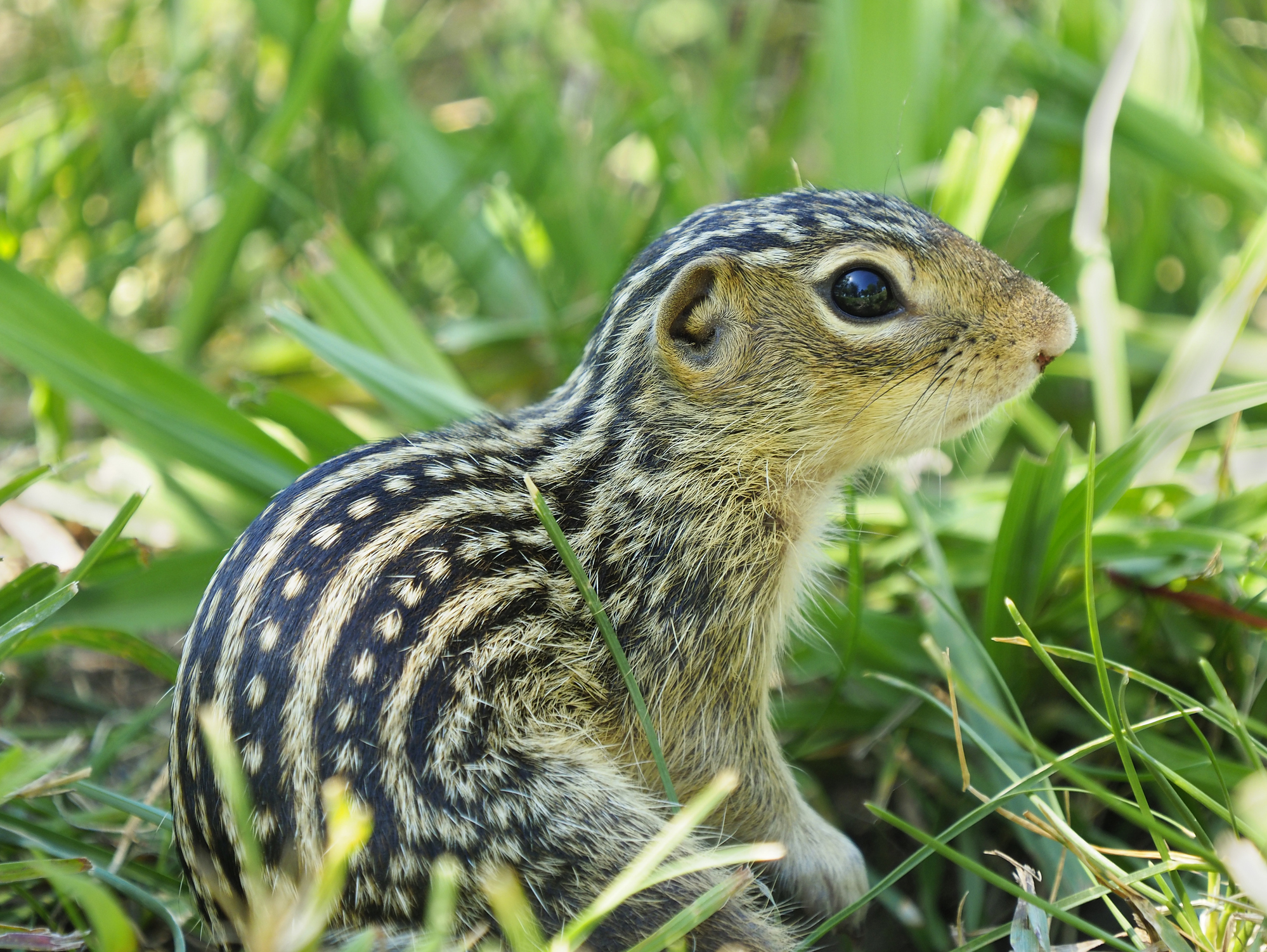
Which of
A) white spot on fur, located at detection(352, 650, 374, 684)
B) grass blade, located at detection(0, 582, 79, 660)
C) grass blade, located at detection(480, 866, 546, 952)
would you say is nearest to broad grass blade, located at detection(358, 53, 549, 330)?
grass blade, located at detection(0, 582, 79, 660)

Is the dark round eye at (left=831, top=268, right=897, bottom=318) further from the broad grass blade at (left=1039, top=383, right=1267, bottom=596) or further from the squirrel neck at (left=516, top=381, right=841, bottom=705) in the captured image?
the broad grass blade at (left=1039, top=383, right=1267, bottom=596)

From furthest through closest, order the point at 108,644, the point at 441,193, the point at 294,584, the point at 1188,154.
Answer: the point at 441,193 < the point at 1188,154 < the point at 108,644 < the point at 294,584

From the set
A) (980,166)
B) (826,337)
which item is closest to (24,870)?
(826,337)

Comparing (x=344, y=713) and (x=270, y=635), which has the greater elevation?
(x=270, y=635)

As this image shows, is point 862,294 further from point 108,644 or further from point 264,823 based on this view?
point 108,644

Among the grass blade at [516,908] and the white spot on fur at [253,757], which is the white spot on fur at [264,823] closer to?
the white spot on fur at [253,757]

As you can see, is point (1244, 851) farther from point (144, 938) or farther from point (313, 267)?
point (313, 267)

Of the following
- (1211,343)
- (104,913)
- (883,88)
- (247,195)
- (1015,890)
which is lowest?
(1015,890)
